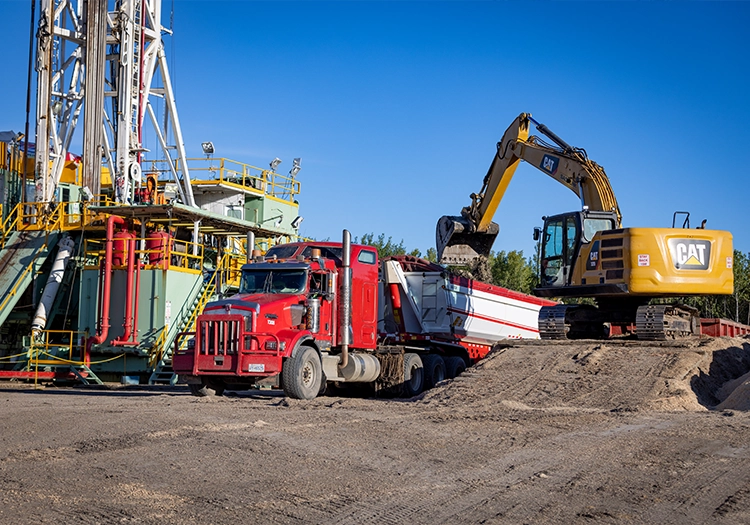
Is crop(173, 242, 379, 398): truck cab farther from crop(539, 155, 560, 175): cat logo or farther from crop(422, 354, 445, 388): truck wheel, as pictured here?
crop(539, 155, 560, 175): cat logo

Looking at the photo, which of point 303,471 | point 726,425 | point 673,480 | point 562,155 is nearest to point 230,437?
point 303,471

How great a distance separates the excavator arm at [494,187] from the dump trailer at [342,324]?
31.8 inches

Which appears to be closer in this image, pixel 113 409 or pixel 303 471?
pixel 303 471

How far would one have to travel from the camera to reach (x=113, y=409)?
14562 millimetres

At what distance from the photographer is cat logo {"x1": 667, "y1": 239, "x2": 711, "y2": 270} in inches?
714

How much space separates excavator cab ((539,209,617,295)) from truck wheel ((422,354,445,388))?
3543 millimetres

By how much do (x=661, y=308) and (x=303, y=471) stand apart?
1161 cm

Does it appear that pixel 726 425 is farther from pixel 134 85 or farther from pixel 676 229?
A: pixel 134 85

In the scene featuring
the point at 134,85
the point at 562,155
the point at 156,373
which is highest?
the point at 134,85

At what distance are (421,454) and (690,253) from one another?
10606 millimetres

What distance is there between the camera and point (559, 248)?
19688mm

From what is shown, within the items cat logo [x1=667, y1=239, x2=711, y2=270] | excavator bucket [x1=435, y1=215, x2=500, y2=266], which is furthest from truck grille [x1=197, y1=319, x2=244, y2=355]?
cat logo [x1=667, y1=239, x2=711, y2=270]

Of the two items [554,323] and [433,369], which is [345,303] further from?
[554,323]

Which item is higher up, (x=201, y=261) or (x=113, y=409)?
(x=201, y=261)
